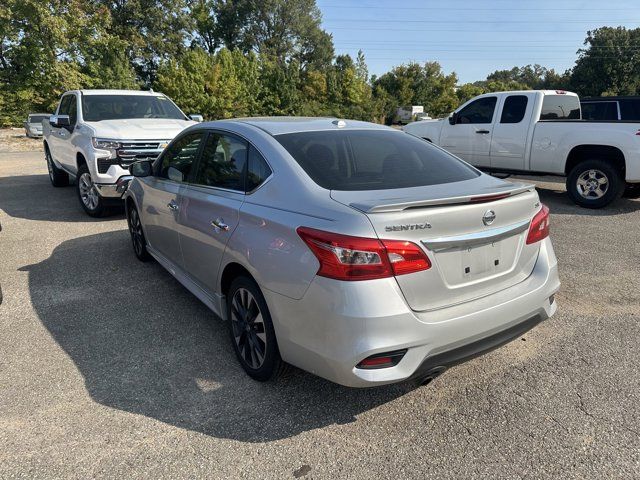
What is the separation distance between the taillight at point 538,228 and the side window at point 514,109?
666 cm

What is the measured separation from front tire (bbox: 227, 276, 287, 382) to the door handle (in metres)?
0.36

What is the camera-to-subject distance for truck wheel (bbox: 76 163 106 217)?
23.6ft

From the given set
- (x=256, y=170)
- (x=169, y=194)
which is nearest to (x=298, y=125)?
(x=256, y=170)

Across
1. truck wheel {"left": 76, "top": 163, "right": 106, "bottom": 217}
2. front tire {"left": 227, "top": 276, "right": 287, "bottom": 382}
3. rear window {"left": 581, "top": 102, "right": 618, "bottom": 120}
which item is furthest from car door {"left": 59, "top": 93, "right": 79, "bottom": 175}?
rear window {"left": 581, "top": 102, "right": 618, "bottom": 120}

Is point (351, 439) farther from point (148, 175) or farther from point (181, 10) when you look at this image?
point (181, 10)

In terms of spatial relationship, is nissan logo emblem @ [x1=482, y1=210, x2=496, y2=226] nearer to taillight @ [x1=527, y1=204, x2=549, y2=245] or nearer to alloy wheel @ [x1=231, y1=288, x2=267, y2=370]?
taillight @ [x1=527, y1=204, x2=549, y2=245]

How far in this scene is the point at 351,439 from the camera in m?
2.52

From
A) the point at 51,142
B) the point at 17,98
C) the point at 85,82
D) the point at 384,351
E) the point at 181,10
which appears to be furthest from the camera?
the point at 181,10

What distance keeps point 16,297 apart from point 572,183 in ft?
27.8

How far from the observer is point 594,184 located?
26.4ft

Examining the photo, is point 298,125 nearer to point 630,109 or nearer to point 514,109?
point 514,109

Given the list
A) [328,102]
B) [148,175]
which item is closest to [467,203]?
[148,175]

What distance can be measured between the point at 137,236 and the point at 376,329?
12.8 ft

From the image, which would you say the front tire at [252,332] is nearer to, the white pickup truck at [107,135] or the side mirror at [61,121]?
the white pickup truck at [107,135]
